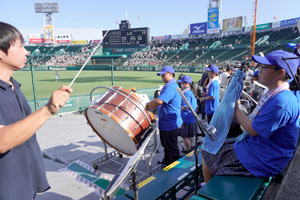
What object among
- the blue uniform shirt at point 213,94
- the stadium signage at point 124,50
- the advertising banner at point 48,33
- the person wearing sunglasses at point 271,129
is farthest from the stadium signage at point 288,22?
the advertising banner at point 48,33

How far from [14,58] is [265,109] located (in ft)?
6.83

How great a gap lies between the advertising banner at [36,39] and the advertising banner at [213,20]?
67859 mm

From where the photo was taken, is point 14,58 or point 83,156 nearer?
point 14,58

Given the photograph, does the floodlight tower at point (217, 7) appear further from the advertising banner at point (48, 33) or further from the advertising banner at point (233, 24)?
the advertising banner at point (48, 33)

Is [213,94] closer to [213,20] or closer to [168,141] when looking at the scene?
[168,141]

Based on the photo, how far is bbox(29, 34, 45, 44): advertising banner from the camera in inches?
3258

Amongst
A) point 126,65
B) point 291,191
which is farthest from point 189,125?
point 126,65

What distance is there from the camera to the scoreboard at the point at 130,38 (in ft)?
167

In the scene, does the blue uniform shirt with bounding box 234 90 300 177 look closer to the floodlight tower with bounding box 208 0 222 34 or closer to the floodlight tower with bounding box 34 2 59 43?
the floodlight tower with bounding box 208 0 222 34

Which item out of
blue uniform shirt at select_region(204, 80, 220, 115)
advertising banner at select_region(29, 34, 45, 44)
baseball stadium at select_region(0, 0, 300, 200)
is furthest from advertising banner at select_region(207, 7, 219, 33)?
advertising banner at select_region(29, 34, 45, 44)

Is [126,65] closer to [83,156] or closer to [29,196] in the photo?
[83,156]

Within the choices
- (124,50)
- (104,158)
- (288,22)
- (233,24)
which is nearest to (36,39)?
(124,50)

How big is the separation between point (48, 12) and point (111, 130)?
3691 inches

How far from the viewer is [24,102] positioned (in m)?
1.62
